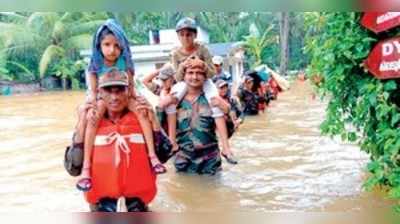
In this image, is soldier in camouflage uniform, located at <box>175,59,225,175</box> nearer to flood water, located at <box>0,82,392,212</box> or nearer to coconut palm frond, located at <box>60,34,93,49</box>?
flood water, located at <box>0,82,392,212</box>

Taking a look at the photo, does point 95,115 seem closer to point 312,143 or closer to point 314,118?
point 312,143

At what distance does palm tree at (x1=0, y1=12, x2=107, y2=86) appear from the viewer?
1872 cm

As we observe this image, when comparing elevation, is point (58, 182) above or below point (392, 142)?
below

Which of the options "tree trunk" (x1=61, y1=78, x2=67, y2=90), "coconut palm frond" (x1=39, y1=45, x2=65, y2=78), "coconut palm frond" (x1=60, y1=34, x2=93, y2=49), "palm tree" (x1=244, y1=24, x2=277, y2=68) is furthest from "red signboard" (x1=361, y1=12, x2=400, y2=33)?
"coconut palm frond" (x1=60, y1=34, x2=93, y2=49)

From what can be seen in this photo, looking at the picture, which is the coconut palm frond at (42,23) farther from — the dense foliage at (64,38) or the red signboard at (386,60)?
the red signboard at (386,60)

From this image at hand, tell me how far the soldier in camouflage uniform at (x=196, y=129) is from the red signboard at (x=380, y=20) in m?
1.56

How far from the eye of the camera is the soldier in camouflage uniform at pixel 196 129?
3.92 meters

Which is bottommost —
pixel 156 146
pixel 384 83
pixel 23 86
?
pixel 23 86

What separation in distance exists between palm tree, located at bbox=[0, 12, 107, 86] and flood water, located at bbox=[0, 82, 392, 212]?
12634 millimetres

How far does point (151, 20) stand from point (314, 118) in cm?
958

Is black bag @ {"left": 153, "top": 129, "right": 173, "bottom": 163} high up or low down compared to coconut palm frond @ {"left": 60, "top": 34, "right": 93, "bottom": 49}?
down

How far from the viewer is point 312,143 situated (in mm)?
5438

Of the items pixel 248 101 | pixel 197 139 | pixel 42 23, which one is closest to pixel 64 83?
pixel 42 23

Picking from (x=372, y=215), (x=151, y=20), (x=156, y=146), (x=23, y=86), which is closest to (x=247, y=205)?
(x=156, y=146)
